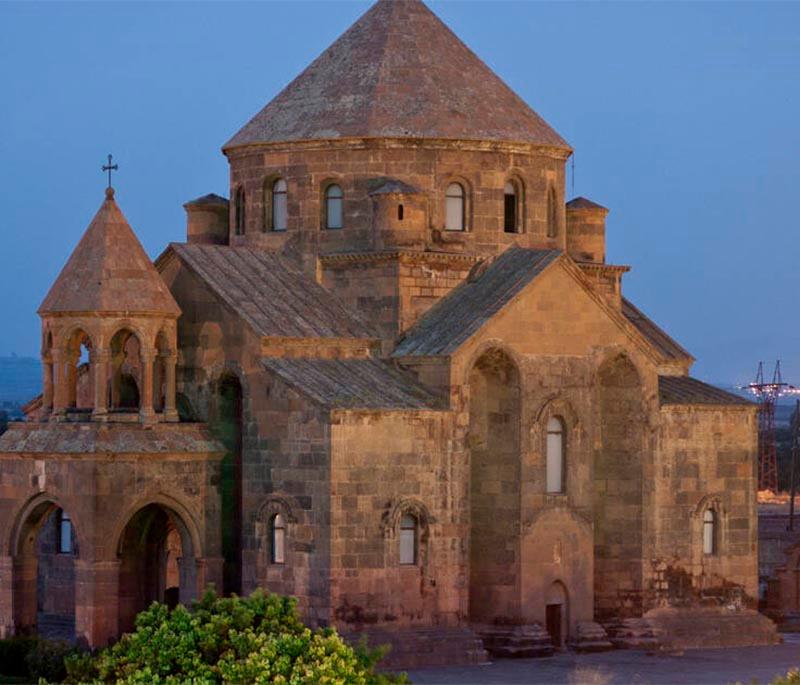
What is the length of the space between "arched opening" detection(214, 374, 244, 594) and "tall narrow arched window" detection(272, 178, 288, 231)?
464cm

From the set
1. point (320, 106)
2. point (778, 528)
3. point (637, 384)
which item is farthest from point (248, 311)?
point (778, 528)

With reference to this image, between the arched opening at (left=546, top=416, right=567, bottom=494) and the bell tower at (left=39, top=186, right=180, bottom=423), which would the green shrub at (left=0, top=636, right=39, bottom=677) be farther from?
the arched opening at (left=546, top=416, right=567, bottom=494)

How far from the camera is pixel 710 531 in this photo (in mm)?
51031

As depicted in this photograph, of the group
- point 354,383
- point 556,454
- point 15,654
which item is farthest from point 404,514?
point 15,654

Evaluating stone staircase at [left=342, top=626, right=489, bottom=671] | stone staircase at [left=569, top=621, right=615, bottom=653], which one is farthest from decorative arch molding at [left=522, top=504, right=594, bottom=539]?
stone staircase at [left=342, top=626, right=489, bottom=671]

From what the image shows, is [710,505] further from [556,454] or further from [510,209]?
[510,209]

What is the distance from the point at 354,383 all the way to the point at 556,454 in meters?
4.97

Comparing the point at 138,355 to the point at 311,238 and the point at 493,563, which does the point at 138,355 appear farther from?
the point at 493,563

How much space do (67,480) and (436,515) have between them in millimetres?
7266

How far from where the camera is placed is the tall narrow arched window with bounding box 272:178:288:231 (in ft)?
166

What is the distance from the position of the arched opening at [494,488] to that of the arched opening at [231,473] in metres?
4.75

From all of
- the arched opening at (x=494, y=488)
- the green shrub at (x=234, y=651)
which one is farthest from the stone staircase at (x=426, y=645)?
the green shrub at (x=234, y=651)

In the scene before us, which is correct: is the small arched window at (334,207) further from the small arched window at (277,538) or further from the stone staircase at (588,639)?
the stone staircase at (588,639)

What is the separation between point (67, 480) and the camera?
45.0 metres
